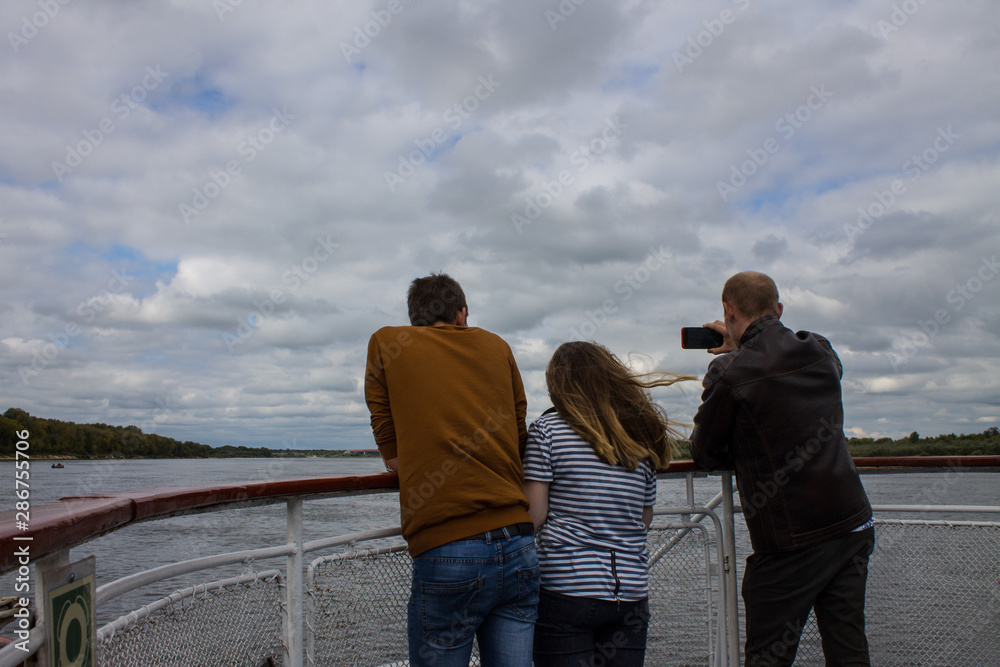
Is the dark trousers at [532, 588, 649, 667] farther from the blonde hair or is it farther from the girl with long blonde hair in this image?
the blonde hair

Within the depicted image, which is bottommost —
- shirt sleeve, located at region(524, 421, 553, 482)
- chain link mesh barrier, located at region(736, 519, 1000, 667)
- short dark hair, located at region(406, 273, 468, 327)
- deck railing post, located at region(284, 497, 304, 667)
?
chain link mesh barrier, located at region(736, 519, 1000, 667)

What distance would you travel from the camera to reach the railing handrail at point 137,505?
2.93 feet

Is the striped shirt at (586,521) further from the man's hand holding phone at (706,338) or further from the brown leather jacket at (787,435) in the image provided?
the man's hand holding phone at (706,338)

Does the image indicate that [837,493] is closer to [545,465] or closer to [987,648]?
[545,465]

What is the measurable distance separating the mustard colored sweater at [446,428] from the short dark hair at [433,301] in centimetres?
12

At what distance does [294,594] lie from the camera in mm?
2203

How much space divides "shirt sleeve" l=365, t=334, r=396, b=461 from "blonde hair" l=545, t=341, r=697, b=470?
20.8 inches

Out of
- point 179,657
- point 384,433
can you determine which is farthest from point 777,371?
point 179,657

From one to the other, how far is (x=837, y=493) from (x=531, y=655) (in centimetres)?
114

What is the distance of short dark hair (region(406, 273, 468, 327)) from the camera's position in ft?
7.47

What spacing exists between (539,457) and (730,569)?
4.98 feet

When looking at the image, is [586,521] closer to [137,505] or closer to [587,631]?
[587,631]

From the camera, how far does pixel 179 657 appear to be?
6.14 feet
